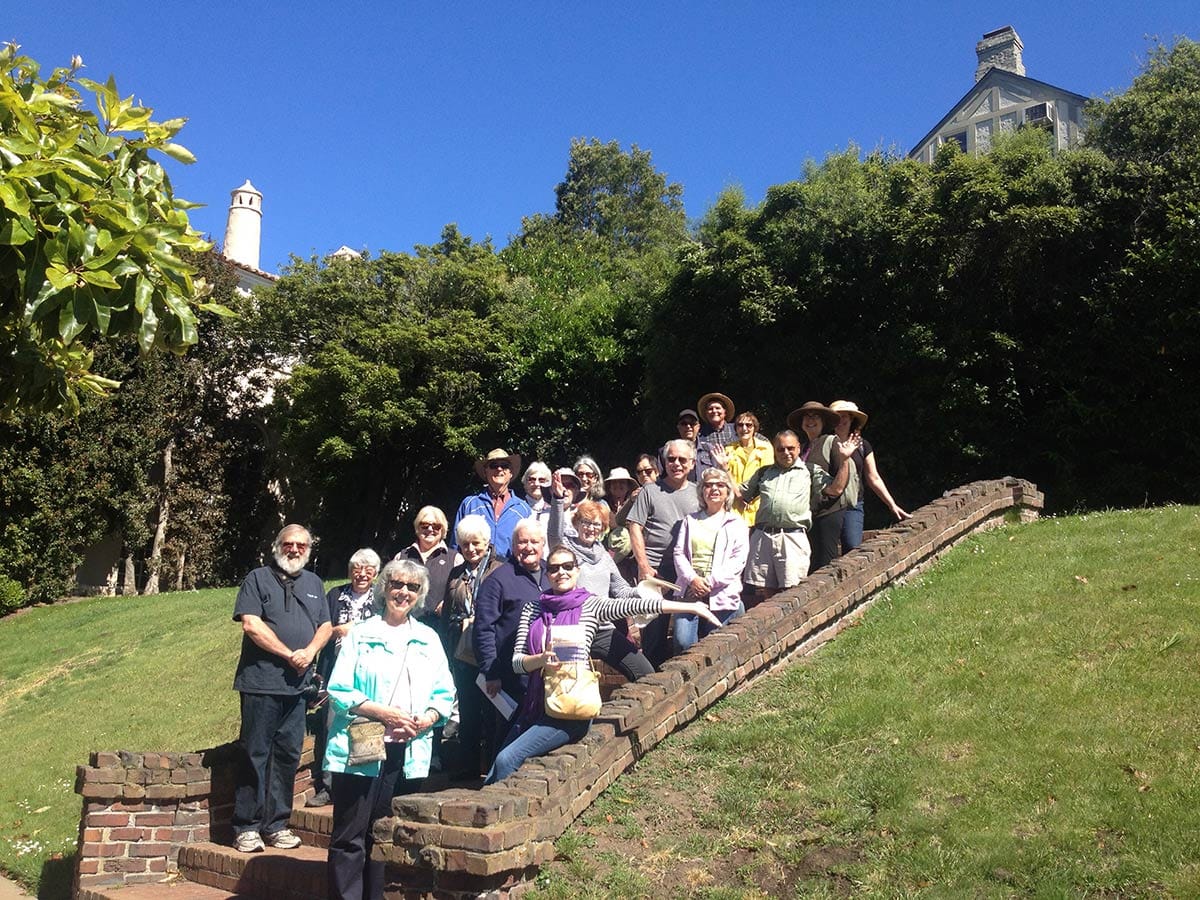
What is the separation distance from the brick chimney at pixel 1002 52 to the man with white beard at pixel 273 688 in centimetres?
3205

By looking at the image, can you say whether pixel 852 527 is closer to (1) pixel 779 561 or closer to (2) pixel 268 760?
(1) pixel 779 561

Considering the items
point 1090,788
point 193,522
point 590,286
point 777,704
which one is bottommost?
point 1090,788

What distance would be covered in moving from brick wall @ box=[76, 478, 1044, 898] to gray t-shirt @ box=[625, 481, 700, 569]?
41.1 inches

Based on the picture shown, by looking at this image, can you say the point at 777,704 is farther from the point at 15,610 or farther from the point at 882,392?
the point at 15,610

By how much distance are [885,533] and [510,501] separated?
141 inches

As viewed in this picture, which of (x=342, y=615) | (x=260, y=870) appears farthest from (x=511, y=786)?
(x=342, y=615)

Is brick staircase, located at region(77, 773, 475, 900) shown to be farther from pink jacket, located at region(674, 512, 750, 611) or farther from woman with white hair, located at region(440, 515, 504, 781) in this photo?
pink jacket, located at region(674, 512, 750, 611)

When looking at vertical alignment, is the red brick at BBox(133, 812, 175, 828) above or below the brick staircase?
above

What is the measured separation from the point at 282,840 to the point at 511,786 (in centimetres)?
242

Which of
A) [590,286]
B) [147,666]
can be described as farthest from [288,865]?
[590,286]

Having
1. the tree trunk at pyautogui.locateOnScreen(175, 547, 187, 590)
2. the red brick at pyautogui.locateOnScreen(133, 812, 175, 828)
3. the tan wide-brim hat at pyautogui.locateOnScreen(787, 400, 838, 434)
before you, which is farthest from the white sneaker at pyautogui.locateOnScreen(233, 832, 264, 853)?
the tree trunk at pyautogui.locateOnScreen(175, 547, 187, 590)

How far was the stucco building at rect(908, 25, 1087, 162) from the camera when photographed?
1218 inches

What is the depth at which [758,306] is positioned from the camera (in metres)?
17.2

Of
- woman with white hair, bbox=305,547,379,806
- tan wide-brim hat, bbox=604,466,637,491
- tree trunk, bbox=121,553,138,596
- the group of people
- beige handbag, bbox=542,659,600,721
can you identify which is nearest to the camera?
the group of people
